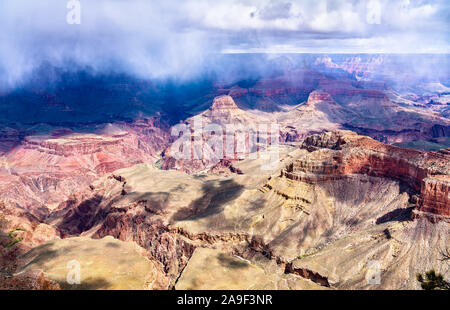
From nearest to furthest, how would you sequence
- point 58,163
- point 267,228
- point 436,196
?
point 436,196 → point 267,228 → point 58,163

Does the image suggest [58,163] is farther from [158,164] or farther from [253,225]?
[253,225]

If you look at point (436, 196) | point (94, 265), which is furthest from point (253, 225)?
point (436, 196)

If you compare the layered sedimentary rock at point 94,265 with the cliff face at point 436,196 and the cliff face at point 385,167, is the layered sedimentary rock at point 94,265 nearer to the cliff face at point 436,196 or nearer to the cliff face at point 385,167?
the cliff face at point 385,167

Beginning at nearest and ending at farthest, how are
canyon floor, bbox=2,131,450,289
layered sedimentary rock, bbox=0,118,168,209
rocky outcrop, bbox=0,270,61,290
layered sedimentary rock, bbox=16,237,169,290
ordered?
1. rocky outcrop, bbox=0,270,61,290
2. layered sedimentary rock, bbox=16,237,169,290
3. canyon floor, bbox=2,131,450,289
4. layered sedimentary rock, bbox=0,118,168,209

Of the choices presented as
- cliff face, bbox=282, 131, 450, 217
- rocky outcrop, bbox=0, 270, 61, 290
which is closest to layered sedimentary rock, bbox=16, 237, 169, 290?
rocky outcrop, bbox=0, 270, 61, 290

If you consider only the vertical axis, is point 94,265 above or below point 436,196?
below

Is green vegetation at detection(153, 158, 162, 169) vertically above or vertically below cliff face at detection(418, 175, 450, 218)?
below

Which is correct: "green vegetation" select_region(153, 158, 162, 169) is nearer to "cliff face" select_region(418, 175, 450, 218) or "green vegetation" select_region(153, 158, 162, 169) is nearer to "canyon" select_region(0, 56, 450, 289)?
"canyon" select_region(0, 56, 450, 289)

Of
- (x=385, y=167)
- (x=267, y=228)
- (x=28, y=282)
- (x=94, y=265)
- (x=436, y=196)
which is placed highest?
(x=385, y=167)

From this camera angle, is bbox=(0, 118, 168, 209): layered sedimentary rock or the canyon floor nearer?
the canyon floor

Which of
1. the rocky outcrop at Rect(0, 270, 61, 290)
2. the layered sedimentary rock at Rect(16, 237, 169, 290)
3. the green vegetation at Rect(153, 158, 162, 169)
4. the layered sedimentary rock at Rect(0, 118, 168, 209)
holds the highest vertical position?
the rocky outcrop at Rect(0, 270, 61, 290)
